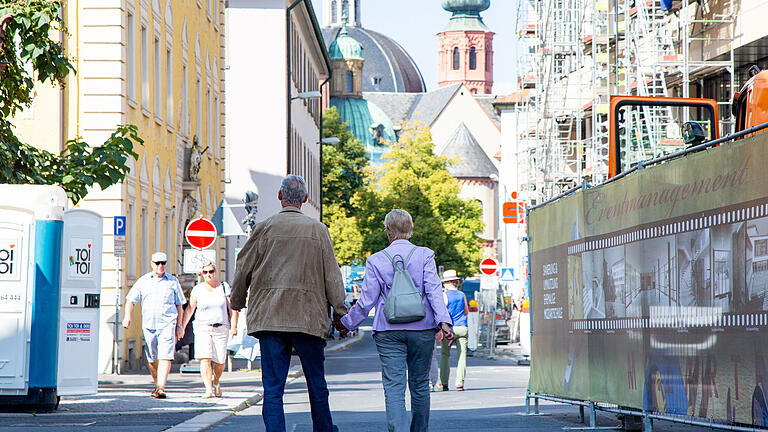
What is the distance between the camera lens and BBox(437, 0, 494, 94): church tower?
175 metres

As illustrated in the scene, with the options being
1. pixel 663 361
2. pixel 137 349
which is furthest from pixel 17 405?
pixel 137 349

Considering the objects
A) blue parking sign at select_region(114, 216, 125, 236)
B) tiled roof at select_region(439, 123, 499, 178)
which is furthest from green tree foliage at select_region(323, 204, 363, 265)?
tiled roof at select_region(439, 123, 499, 178)

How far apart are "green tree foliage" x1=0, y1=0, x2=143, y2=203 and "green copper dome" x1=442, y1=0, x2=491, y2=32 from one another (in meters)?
161

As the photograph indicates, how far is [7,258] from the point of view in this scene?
14305 mm

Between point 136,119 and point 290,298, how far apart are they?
1654cm

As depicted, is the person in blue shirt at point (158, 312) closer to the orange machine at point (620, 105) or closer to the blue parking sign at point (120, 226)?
the blue parking sign at point (120, 226)

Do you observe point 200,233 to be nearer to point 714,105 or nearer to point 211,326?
point 211,326

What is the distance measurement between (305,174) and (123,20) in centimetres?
3716

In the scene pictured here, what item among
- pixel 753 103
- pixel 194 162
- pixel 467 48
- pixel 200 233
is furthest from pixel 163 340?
pixel 467 48

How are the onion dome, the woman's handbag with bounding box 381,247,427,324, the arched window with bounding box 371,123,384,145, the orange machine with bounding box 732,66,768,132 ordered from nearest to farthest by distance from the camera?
the woman's handbag with bounding box 381,247,427,324
the orange machine with bounding box 732,66,768,132
the arched window with bounding box 371,123,384,145
the onion dome

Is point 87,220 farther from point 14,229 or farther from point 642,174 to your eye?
point 642,174

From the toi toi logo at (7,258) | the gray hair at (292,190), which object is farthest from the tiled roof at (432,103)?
the gray hair at (292,190)

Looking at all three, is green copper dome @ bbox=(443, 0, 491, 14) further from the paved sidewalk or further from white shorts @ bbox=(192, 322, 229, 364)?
white shorts @ bbox=(192, 322, 229, 364)

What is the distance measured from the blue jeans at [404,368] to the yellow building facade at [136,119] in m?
10.9
